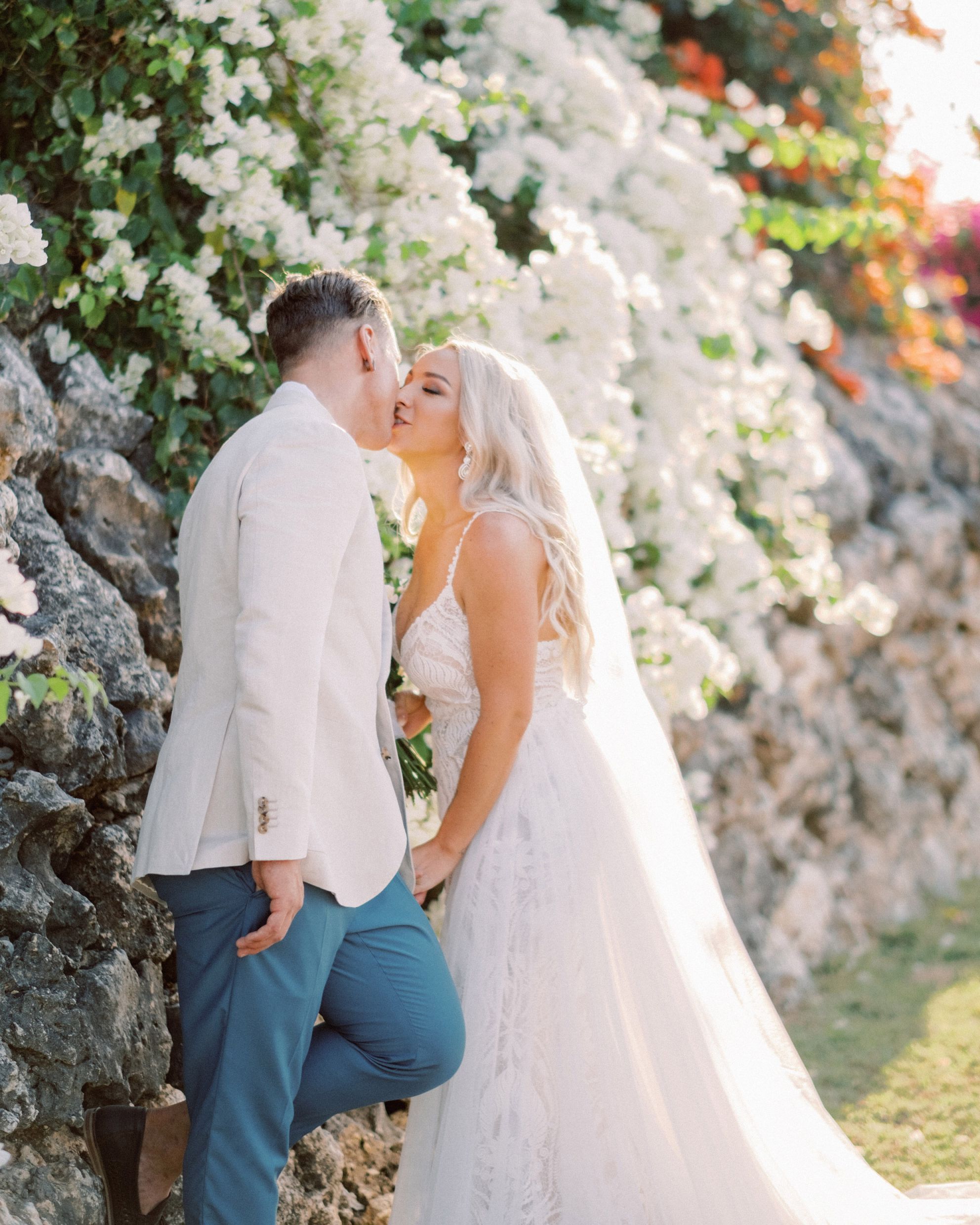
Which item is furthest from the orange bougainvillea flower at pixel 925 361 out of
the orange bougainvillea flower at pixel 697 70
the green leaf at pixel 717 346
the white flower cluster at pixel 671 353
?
the green leaf at pixel 717 346

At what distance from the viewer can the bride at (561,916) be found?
2.43m

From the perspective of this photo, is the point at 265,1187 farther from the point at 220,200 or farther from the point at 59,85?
the point at 59,85

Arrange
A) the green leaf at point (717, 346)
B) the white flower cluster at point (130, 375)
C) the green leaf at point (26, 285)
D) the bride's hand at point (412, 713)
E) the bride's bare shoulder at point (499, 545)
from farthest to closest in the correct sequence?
1. the green leaf at point (717, 346)
2. the white flower cluster at point (130, 375)
3. the bride's hand at point (412, 713)
4. the green leaf at point (26, 285)
5. the bride's bare shoulder at point (499, 545)

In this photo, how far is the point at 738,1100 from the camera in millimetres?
2518

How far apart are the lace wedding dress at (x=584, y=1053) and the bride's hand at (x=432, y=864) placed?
0.07 metres

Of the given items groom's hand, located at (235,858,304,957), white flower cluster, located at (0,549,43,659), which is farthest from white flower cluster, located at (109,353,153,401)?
groom's hand, located at (235,858,304,957)

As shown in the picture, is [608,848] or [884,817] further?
[884,817]

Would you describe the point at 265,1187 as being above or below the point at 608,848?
below

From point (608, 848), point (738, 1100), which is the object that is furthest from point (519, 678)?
point (738, 1100)

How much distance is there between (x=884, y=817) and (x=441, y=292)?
4177mm

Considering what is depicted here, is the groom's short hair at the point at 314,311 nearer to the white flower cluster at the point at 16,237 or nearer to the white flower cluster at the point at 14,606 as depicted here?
the white flower cluster at the point at 16,237

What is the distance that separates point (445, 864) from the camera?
2.54 metres

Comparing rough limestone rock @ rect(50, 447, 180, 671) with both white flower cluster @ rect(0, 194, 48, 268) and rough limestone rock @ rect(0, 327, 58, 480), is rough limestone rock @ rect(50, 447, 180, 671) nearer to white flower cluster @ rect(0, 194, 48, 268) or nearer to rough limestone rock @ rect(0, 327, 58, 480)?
rough limestone rock @ rect(0, 327, 58, 480)

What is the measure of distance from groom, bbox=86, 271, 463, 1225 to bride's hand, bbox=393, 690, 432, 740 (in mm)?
699
